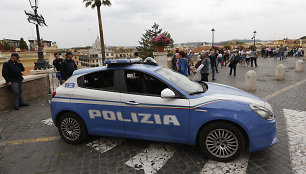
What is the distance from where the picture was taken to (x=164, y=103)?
3.41m

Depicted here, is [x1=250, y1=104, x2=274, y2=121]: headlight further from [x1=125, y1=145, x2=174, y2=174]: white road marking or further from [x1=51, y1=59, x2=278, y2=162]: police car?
[x1=125, y1=145, x2=174, y2=174]: white road marking

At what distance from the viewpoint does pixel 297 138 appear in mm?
4125

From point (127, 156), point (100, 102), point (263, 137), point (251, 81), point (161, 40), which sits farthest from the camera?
point (161, 40)

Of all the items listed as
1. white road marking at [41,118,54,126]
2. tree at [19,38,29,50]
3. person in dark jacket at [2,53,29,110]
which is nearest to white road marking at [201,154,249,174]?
white road marking at [41,118,54,126]

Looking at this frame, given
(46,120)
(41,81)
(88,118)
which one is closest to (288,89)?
(88,118)

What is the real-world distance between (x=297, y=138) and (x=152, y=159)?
3.04 meters

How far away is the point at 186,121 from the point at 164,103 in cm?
47

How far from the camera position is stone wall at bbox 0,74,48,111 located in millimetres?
7133

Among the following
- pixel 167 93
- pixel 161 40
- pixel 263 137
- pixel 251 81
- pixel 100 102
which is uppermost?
pixel 161 40

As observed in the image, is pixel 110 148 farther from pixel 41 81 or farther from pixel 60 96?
pixel 41 81

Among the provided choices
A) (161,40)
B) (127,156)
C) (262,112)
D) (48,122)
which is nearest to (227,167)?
(262,112)

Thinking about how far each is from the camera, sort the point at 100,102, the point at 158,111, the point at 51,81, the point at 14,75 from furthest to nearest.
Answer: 1. the point at 51,81
2. the point at 14,75
3. the point at 100,102
4. the point at 158,111

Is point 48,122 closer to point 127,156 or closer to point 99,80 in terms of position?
point 99,80

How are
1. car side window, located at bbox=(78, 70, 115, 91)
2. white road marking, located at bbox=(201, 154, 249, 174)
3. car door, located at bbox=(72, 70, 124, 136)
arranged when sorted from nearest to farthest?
white road marking, located at bbox=(201, 154, 249, 174)
car door, located at bbox=(72, 70, 124, 136)
car side window, located at bbox=(78, 70, 115, 91)
